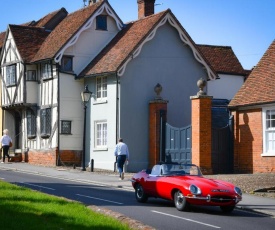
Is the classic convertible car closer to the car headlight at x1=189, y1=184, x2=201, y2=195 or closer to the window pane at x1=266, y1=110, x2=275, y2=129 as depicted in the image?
the car headlight at x1=189, y1=184, x2=201, y2=195

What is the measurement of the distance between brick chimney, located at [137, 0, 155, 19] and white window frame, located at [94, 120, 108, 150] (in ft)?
27.8

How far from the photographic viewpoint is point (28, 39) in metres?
40.7

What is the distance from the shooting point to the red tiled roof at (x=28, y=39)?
131ft

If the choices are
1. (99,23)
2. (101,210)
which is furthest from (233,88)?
(101,210)

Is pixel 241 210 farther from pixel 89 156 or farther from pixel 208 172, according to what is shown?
pixel 89 156

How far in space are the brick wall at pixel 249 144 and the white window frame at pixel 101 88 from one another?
28.6 feet

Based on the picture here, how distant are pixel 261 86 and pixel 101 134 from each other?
1065cm

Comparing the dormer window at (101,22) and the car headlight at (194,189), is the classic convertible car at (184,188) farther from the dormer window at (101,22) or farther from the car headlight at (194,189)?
the dormer window at (101,22)

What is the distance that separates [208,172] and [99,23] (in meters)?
13.1

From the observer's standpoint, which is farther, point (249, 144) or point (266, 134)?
point (249, 144)

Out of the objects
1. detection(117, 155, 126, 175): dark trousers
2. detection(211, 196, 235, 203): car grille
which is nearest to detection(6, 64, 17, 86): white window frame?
detection(117, 155, 126, 175): dark trousers

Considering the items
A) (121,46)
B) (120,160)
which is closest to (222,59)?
(121,46)

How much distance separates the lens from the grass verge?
11.9m

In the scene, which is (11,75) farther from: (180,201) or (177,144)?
(180,201)
